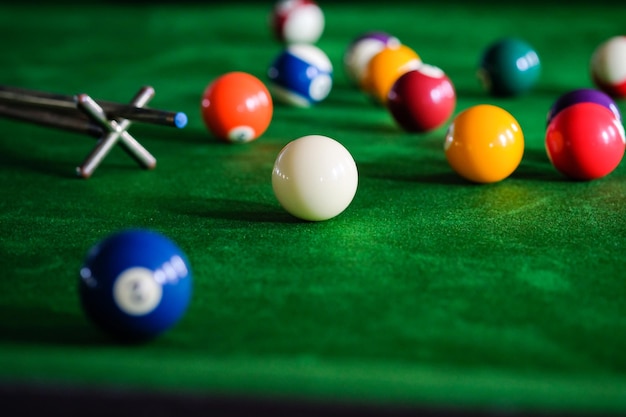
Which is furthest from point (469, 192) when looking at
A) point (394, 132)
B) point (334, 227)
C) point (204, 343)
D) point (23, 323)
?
point (23, 323)

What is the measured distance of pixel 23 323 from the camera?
3.02 m

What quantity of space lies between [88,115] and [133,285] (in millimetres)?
1991

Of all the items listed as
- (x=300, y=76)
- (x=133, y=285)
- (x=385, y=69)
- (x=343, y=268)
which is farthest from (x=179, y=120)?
(x=385, y=69)

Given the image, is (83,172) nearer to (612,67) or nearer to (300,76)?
(300,76)

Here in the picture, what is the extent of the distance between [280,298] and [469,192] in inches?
62.1

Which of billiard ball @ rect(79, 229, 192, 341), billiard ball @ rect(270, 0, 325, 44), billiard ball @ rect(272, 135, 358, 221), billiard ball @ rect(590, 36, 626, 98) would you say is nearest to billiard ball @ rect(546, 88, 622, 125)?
billiard ball @ rect(590, 36, 626, 98)

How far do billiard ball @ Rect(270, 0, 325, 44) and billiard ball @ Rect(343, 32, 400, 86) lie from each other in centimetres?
178

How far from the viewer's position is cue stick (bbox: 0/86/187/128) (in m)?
4.02

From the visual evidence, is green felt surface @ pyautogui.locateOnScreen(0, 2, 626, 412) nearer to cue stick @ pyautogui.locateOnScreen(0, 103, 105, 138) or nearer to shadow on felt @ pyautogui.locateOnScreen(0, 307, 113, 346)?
shadow on felt @ pyautogui.locateOnScreen(0, 307, 113, 346)

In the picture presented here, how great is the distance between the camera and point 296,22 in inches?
332

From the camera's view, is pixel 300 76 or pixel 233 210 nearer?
pixel 233 210

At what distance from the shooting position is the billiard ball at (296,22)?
846 cm

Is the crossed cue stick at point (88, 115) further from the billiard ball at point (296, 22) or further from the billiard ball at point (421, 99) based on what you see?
the billiard ball at point (296, 22)

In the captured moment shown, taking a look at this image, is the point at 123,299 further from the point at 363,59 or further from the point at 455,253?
the point at 363,59
